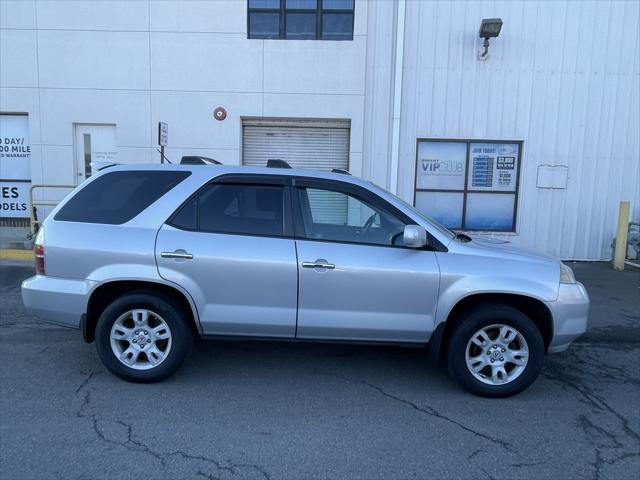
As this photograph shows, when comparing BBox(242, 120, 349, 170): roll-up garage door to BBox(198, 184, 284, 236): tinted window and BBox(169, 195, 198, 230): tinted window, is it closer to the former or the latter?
BBox(198, 184, 284, 236): tinted window

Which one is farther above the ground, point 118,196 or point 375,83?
point 375,83

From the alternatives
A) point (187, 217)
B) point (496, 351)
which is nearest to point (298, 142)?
point (187, 217)

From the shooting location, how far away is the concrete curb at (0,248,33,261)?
9328 mm

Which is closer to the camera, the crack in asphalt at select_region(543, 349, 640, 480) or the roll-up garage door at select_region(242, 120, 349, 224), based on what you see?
the crack in asphalt at select_region(543, 349, 640, 480)

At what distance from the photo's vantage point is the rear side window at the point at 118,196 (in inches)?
165

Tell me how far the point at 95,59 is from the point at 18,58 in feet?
5.41

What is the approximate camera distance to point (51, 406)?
3.79 m

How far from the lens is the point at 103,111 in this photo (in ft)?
34.7

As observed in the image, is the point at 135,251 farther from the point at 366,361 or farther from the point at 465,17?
the point at 465,17

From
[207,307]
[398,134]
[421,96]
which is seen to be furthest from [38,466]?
[421,96]

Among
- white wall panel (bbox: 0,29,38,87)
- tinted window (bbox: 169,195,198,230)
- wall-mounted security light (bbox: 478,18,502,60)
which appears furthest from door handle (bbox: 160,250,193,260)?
white wall panel (bbox: 0,29,38,87)

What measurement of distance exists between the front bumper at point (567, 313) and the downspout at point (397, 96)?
6.28m

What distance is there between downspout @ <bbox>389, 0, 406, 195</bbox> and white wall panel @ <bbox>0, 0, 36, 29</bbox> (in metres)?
7.63

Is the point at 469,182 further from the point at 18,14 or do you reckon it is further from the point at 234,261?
the point at 18,14
